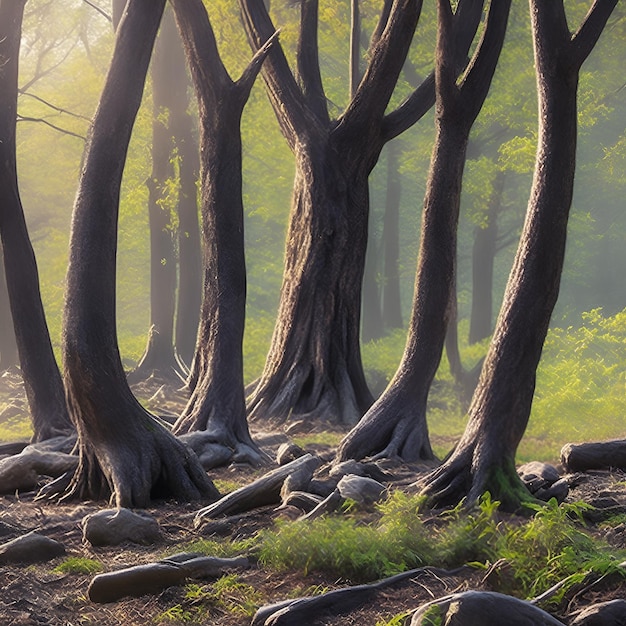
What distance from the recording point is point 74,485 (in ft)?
30.2

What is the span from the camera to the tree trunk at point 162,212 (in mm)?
22203

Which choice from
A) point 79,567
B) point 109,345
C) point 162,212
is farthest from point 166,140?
point 79,567

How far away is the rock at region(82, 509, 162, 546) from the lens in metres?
7.29

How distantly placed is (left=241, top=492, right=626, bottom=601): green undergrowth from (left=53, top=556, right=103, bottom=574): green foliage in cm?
103

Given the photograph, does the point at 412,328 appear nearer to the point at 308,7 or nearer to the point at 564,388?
the point at 308,7

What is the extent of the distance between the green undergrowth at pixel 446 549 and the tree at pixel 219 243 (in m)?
4.83

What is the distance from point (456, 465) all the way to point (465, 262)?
124 ft

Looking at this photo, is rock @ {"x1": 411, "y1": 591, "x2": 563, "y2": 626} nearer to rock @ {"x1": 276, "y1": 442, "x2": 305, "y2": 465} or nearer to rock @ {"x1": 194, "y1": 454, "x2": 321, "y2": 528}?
rock @ {"x1": 194, "y1": 454, "x2": 321, "y2": 528}

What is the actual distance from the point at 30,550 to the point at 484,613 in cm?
327

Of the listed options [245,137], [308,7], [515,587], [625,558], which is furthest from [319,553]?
[245,137]

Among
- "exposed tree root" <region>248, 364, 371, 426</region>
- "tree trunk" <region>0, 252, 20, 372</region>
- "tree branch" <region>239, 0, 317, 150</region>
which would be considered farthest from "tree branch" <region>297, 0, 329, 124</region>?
"tree trunk" <region>0, 252, 20, 372</region>

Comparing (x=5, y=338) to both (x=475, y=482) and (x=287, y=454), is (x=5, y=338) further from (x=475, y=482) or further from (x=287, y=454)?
(x=475, y=482)

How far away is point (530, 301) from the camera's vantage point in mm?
8227

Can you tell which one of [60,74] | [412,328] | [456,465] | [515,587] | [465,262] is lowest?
[515,587]
